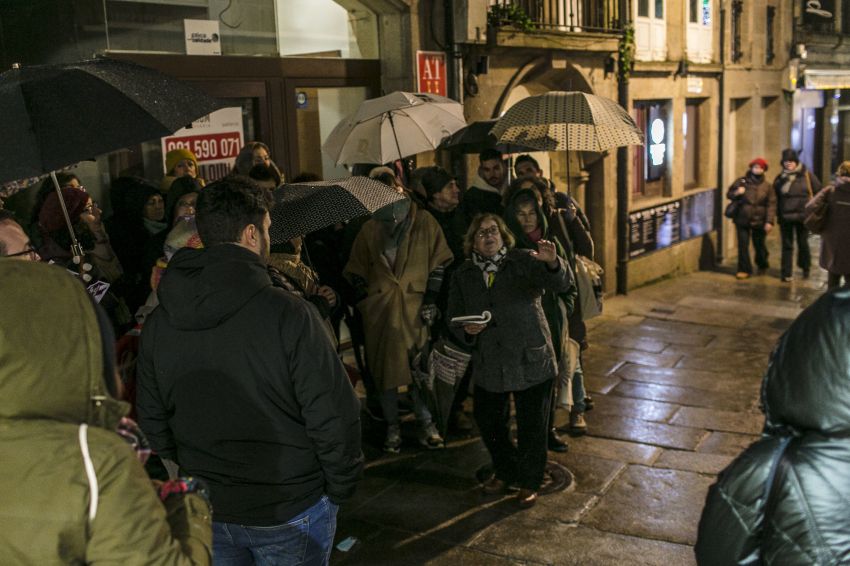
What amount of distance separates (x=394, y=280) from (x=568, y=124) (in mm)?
1732

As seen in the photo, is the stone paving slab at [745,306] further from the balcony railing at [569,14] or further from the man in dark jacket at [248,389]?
the man in dark jacket at [248,389]

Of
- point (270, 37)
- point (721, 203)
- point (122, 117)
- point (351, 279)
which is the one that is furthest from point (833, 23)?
point (122, 117)

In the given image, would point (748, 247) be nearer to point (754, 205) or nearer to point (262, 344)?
point (754, 205)

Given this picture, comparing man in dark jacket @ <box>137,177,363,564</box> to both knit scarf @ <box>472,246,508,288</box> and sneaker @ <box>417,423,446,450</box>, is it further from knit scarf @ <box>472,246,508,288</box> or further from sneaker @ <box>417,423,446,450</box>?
sneaker @ <box>417,423,446,450</box>

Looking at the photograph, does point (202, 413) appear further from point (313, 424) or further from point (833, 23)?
point (833, 23)

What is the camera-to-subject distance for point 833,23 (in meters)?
22.5

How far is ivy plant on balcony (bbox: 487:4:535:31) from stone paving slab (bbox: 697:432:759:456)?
18.4 feet

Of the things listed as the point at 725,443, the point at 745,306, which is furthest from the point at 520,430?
the point at 745,306

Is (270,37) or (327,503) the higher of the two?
(270,37)

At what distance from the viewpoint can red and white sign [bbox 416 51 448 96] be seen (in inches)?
392

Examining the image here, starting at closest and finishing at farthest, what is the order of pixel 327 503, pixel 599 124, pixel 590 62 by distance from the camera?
pixel 327 503 → pixel 599 124 → pixel 590 62

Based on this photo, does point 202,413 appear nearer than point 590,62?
Yes

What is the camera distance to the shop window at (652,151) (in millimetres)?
15156

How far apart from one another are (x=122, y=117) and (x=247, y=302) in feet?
4.37
